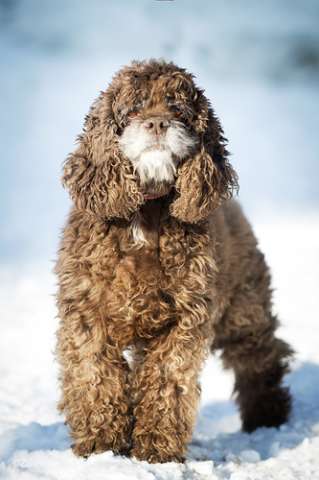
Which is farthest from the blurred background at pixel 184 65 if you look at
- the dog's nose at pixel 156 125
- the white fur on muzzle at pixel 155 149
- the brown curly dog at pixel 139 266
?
the dog's nose at pixel 156 125

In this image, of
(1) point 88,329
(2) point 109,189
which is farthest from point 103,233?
(1) point 88,329

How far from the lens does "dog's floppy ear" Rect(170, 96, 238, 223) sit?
4.62 meters

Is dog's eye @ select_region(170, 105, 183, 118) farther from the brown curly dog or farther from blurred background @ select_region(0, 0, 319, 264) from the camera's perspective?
blurred background @ select_region(0, 0, 319, 264)

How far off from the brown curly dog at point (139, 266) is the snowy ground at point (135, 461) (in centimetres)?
31

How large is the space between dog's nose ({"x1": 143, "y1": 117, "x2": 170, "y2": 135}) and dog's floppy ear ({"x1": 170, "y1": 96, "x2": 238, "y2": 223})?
40cm

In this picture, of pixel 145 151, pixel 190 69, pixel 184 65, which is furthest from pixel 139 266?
pixel 184 65

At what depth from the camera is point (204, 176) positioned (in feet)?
15.5

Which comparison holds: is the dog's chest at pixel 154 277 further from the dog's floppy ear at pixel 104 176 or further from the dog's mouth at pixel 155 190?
the dog's floppy ear at pixel 104 176

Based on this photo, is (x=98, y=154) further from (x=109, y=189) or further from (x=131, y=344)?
(x=131, y=344)

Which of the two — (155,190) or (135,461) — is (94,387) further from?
(155,190)

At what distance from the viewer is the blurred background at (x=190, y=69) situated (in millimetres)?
17766

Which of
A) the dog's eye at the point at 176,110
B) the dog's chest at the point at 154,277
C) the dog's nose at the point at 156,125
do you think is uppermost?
the dog's eye at the point at 176,110

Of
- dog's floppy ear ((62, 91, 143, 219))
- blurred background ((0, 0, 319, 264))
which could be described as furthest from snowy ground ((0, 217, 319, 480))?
blurred background ((0, 0, 319, 264))

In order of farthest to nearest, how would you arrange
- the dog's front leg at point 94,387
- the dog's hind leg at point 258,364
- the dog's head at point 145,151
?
the dog's hind leg at point 258,364 < the dog's front leg at point 94,387 < the dog's head at point 145,151
